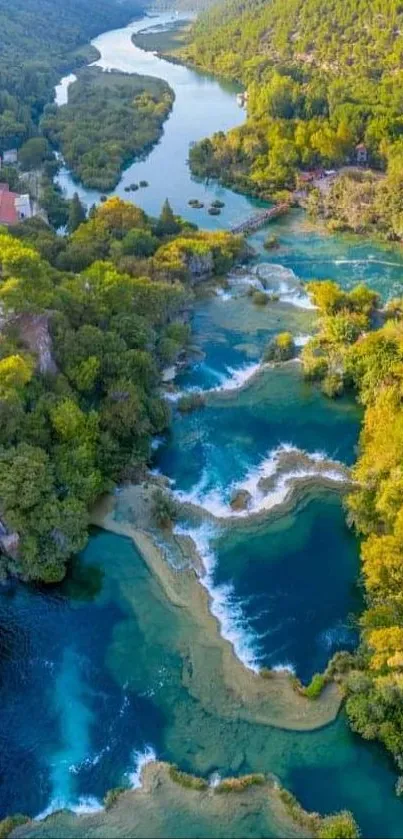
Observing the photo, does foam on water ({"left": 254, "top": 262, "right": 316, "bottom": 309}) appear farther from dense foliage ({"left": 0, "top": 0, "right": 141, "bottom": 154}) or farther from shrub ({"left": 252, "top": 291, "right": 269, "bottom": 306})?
dense foliage ({"left": 0, "top": 0, "right": 141, "bottom": 154})

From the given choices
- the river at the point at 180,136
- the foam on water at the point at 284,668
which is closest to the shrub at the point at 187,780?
the foam on water at the point at 284,668

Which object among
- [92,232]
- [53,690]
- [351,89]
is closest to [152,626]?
[53,690]

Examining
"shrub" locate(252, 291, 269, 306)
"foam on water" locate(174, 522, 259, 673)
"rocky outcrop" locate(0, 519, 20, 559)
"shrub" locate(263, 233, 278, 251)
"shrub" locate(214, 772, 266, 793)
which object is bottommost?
"shrub" locate(214, 772, 266, 793)

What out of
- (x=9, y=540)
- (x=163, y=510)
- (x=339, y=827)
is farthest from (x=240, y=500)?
(x=339, y=827)

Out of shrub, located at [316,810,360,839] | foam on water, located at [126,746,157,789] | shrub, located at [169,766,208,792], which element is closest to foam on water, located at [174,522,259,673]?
shrub, located at [169,766,208,792]

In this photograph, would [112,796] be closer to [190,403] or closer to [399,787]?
[399,787]

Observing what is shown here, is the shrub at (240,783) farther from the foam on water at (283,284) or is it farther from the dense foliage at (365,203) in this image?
the dense foliage at (365,203)

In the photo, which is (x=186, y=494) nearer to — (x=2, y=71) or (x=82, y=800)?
(x=82, y=800)
